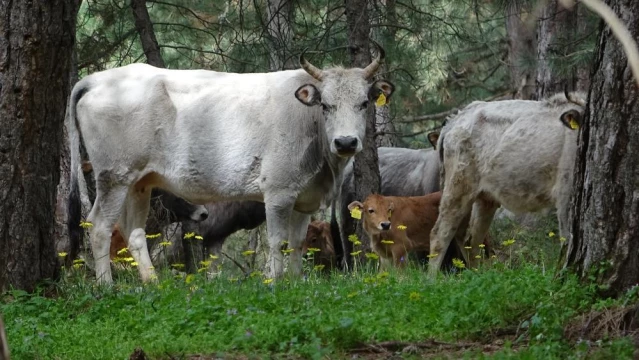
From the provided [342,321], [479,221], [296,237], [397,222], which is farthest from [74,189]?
[342,321]

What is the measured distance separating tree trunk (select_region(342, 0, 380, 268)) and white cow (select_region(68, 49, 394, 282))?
79 cm

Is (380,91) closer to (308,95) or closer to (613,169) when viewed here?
(308,95)

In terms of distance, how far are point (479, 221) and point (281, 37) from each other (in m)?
3.28

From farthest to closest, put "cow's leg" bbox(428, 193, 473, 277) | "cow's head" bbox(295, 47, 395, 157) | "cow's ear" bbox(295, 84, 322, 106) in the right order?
1. "cow's leg" bbox(428, 193, 473, 277)
2. "cow's ear" bbox(295, 84, 322, 106)
3. "cow's head" bbox(295, 47, 395, 157)

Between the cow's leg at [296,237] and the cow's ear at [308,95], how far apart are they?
122cm

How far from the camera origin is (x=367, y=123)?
1173 centimetres

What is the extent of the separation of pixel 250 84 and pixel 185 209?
3.92 m

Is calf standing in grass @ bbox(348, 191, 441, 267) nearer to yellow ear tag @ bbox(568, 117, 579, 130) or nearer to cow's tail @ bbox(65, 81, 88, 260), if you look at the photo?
yellow ear tag @ bbox(568, 117, 579, 130)

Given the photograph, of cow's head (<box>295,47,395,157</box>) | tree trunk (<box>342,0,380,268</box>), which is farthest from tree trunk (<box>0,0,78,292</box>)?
tree trunk (<box>342,0,380,268</box>)

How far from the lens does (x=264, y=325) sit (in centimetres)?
641

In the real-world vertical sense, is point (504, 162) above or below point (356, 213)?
above

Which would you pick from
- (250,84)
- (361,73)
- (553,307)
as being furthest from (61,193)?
(553,307)

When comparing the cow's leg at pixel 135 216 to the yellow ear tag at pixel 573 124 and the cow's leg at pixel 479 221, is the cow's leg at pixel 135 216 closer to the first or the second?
the cow's leg at pixel 479 221

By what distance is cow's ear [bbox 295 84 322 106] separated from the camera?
10.7 metres
